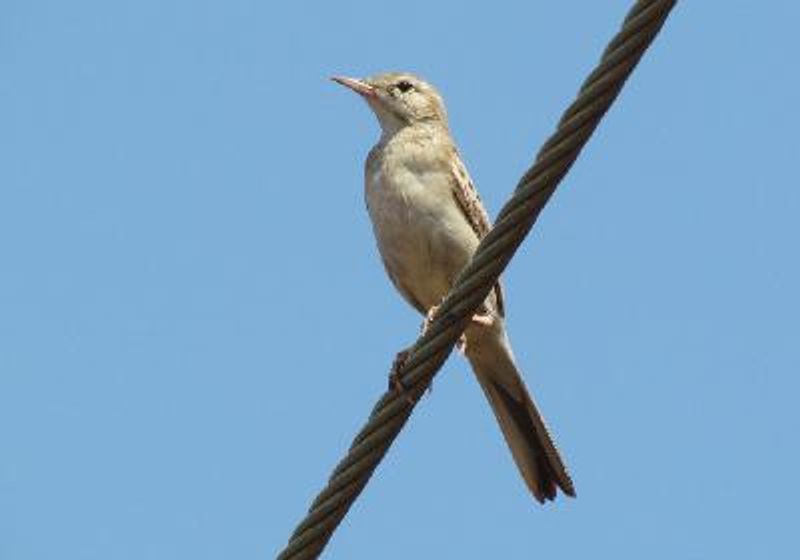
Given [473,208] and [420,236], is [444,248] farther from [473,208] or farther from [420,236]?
[473,208]

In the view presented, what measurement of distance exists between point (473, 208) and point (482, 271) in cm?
384

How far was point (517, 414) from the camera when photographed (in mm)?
9086

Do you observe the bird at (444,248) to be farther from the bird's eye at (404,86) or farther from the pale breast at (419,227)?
the bird's eye at (404,86)

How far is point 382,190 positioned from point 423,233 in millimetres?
434

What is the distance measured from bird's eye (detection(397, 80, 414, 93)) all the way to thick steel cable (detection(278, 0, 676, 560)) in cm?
495

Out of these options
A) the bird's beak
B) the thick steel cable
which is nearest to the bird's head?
the bird's beak

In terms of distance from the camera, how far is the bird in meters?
8.99

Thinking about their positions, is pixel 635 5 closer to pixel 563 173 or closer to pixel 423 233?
pixel 563 173

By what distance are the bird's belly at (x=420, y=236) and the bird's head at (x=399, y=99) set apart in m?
0.91

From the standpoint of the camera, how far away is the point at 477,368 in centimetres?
929

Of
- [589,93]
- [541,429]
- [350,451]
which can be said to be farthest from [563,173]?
[541,429]

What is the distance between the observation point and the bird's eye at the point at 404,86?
34.5ft

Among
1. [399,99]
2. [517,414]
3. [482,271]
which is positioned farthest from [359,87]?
[482,271]

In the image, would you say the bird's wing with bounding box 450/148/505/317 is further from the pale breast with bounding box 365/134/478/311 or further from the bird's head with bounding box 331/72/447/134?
the bird's head with bounding box 331/72/447/134
